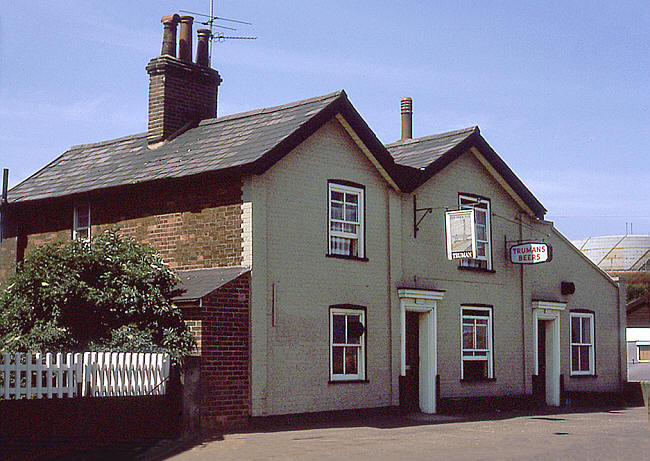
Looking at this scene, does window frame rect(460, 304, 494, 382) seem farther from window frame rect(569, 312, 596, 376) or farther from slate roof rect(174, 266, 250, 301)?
slate roof rect(174, 266, 250, 301)

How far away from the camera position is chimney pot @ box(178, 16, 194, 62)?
23.8m

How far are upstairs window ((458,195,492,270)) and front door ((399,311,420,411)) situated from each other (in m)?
2.55

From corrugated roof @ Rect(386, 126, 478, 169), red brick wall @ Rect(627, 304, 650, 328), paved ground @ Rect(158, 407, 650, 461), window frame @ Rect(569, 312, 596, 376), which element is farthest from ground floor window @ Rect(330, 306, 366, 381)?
red brick wall @ Rect(627, 304, 650, 328)

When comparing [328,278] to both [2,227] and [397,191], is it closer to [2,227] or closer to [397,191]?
[397,191]

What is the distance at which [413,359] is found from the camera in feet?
76.3

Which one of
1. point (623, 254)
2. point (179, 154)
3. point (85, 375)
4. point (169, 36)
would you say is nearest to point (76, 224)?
point (179, 154)

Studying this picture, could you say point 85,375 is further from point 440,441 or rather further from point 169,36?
point 169,36

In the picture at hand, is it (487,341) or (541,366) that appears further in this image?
(541,366)

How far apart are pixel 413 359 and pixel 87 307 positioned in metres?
8.24

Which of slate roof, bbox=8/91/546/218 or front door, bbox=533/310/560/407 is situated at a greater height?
slate roof, bbox=8/91/546/218

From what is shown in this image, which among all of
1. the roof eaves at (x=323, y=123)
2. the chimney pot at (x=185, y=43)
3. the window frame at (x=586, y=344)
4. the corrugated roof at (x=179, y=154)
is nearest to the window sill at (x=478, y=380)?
the window frame at (x=586, y=344)

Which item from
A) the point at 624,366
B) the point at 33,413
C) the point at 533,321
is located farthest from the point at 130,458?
the point at 624,366

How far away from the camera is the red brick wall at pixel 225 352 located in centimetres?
1794

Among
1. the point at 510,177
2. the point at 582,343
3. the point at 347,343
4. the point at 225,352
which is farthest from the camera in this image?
the point at 582,343
